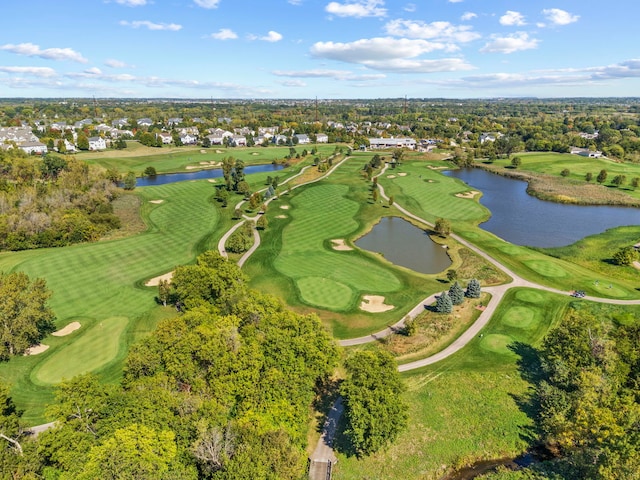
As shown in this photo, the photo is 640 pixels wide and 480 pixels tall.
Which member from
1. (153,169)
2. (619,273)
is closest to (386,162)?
(153,169)

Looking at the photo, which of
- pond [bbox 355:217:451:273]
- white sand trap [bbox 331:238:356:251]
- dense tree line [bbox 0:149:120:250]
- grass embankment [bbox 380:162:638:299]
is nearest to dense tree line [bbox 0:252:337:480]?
pond [bbox 355:217:451:273]

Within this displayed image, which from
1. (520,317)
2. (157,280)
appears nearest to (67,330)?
(157,280)

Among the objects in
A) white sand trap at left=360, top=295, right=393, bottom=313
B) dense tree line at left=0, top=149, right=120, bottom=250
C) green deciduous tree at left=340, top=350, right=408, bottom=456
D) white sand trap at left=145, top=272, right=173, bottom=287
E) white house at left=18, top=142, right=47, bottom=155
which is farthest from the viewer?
white house at left=18, top=142, right=47, bottom=155

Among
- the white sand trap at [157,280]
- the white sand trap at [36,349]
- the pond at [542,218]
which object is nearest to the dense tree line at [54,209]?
the white sand trap at [157,280]

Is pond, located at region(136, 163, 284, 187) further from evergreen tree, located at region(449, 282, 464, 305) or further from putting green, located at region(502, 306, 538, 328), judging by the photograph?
putting green, located at region(502, 306, 538, 328)

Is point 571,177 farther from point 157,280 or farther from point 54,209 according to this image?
point 54,209

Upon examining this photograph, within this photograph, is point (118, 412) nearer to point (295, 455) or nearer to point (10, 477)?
point (10, 477)

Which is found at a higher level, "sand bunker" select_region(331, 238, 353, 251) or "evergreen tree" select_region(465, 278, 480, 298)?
"evergreen tree" select_region(465, 278, 480, 298)

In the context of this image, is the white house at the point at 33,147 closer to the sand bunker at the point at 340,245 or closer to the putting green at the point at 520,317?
the sand bunker at the point at 340,245
